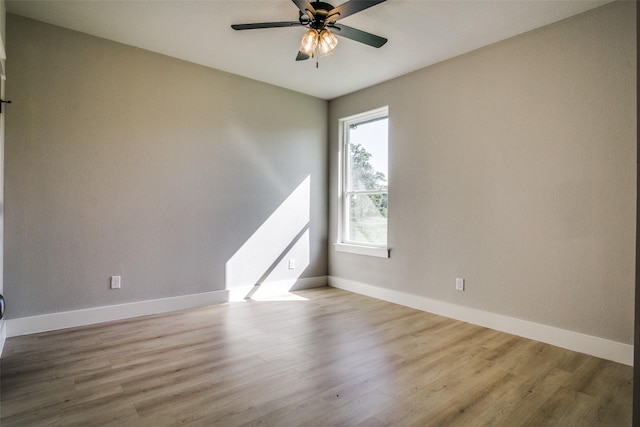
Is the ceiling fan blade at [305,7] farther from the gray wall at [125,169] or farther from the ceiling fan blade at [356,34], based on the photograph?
the gray wall at [125,169]

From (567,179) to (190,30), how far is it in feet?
11.0

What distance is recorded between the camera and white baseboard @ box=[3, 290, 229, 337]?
9.34 ft

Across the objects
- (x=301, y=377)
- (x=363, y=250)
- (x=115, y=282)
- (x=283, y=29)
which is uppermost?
(x=283, y=29)

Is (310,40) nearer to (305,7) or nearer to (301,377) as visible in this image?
(305,7)

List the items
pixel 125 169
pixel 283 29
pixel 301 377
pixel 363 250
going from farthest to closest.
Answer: pixel 363 250
pixel 125 169
pixel 283 29
pixel 301 377

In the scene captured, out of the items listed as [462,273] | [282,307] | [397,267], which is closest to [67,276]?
[282,307]

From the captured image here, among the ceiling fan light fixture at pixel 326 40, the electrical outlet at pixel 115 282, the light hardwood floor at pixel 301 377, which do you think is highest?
the ceiling fan light fixture at pixel 326 40

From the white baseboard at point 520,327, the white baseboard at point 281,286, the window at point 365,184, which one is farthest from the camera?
the window at point 365,184

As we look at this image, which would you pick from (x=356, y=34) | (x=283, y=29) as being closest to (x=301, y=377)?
(x=356, y=34)

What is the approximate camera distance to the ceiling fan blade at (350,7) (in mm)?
2143

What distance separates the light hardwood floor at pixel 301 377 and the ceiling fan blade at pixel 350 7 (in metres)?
2.34

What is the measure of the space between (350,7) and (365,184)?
2545 millimetres

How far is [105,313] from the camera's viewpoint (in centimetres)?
321

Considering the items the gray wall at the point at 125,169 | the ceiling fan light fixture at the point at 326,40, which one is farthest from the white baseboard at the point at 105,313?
the ceiling fan light fixture at the point at 326,40
